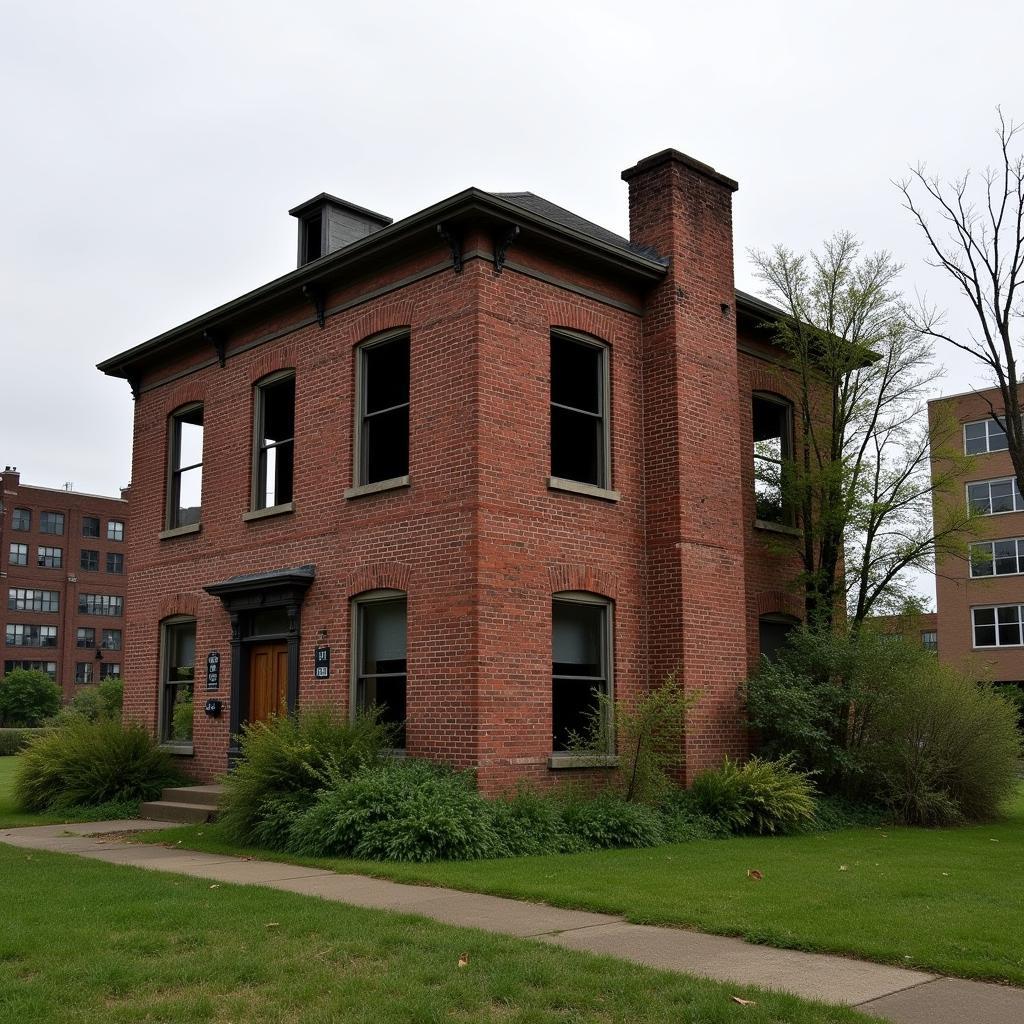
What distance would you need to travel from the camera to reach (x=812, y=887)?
951 cm

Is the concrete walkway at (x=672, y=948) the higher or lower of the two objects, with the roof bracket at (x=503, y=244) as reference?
lower

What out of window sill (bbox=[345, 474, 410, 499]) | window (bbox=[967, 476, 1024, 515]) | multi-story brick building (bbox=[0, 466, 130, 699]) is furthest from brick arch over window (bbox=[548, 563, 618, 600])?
multi-story brick building (bbox=[0, 466, 130, 699])

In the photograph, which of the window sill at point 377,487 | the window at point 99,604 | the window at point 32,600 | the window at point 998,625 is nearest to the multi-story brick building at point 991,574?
the window at point 998,625

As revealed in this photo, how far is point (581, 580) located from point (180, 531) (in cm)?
751

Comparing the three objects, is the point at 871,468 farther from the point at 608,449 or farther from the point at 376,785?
the point at 376,785

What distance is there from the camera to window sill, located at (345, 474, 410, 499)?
582 inches

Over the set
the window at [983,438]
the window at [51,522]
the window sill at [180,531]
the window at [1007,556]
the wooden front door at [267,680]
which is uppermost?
the window at [51,522]

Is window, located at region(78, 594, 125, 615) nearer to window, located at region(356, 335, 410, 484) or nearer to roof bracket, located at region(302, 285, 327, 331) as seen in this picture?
roof bracket, located at region(302, 285, 327, 331)

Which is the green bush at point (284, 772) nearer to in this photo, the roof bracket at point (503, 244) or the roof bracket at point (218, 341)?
the roof bracket at point (503, 244)

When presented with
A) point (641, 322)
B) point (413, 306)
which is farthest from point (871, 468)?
point (413, 306)

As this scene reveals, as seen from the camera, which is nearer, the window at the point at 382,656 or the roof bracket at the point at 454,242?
the roof bracket at the point at 454,242

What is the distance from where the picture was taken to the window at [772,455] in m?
17.9

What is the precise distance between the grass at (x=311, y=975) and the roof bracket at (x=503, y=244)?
8.62 meters

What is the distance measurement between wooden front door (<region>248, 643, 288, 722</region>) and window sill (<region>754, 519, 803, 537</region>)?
7.34 meters
